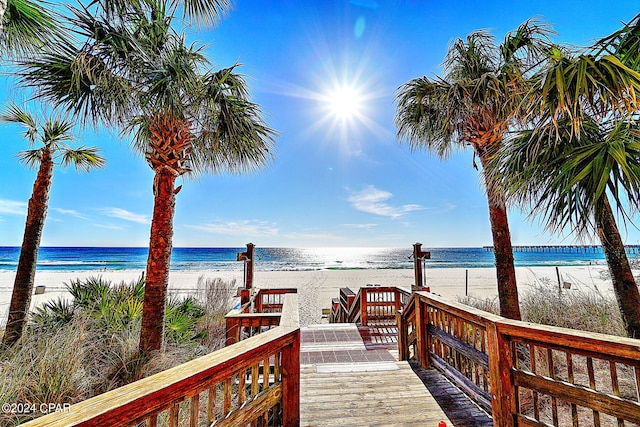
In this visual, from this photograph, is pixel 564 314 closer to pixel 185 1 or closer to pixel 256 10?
pixel 185 1

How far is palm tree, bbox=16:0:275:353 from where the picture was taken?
3495 mm

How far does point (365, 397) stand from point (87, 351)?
10.9ft

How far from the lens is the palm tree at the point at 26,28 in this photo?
2.55 m

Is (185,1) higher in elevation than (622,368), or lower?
higher

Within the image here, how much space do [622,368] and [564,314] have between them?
1.95 meters

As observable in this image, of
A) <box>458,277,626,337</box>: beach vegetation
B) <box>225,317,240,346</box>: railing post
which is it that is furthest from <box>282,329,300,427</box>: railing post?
<box>458,277,626,337</box>: beach vegetation

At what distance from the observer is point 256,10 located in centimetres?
562

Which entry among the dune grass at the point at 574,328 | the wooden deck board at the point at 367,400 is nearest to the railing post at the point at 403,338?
the wooden deck board at the point at 367,400

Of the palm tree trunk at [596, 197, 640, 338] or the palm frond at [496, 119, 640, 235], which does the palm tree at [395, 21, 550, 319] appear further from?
the palm tree trunk at [596, 197, 640, 338]

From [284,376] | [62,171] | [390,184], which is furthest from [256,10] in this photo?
[390,184]

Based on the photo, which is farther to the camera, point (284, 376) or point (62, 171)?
point (62, 171)

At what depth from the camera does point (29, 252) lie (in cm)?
466

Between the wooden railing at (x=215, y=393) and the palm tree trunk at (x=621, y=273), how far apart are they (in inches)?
163

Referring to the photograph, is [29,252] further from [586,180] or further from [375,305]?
[586,180]
